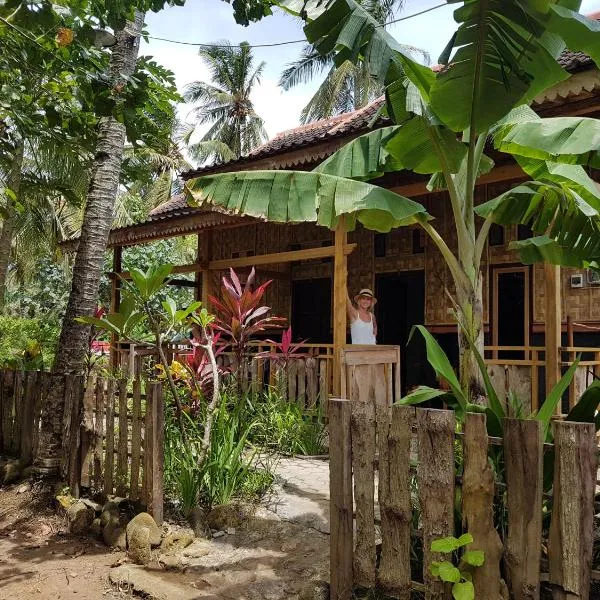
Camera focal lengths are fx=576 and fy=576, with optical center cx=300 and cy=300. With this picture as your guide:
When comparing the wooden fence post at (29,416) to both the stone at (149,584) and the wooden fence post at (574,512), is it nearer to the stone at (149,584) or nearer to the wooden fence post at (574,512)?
the stone at (149,584)

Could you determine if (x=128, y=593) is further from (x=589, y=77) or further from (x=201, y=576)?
(x=589, y=77)

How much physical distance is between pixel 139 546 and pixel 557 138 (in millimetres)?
3854

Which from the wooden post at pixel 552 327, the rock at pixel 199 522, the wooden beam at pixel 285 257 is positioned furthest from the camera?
the wooden beam at pixel 285 257

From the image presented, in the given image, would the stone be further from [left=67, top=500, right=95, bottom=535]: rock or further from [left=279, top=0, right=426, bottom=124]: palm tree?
[left=279, top=0, right=426, bottom=124]: palm tree

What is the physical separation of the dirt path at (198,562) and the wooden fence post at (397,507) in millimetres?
630

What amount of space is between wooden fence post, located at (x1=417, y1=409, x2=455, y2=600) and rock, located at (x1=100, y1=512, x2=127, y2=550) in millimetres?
2522

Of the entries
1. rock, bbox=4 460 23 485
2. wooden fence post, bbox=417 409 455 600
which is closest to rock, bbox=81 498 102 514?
rock, bbox=4 460 23 485

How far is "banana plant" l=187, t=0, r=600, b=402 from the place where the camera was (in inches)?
118

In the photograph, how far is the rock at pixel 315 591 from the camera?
10.5 feet

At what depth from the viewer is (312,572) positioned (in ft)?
11.8

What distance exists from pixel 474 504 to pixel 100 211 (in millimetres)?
4654

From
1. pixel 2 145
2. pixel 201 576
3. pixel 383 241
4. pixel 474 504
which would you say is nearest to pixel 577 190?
pixel 474 504

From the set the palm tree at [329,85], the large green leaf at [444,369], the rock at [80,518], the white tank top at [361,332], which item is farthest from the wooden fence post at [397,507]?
the palm tree at [329,85]

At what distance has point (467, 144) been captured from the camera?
3.67 meters
